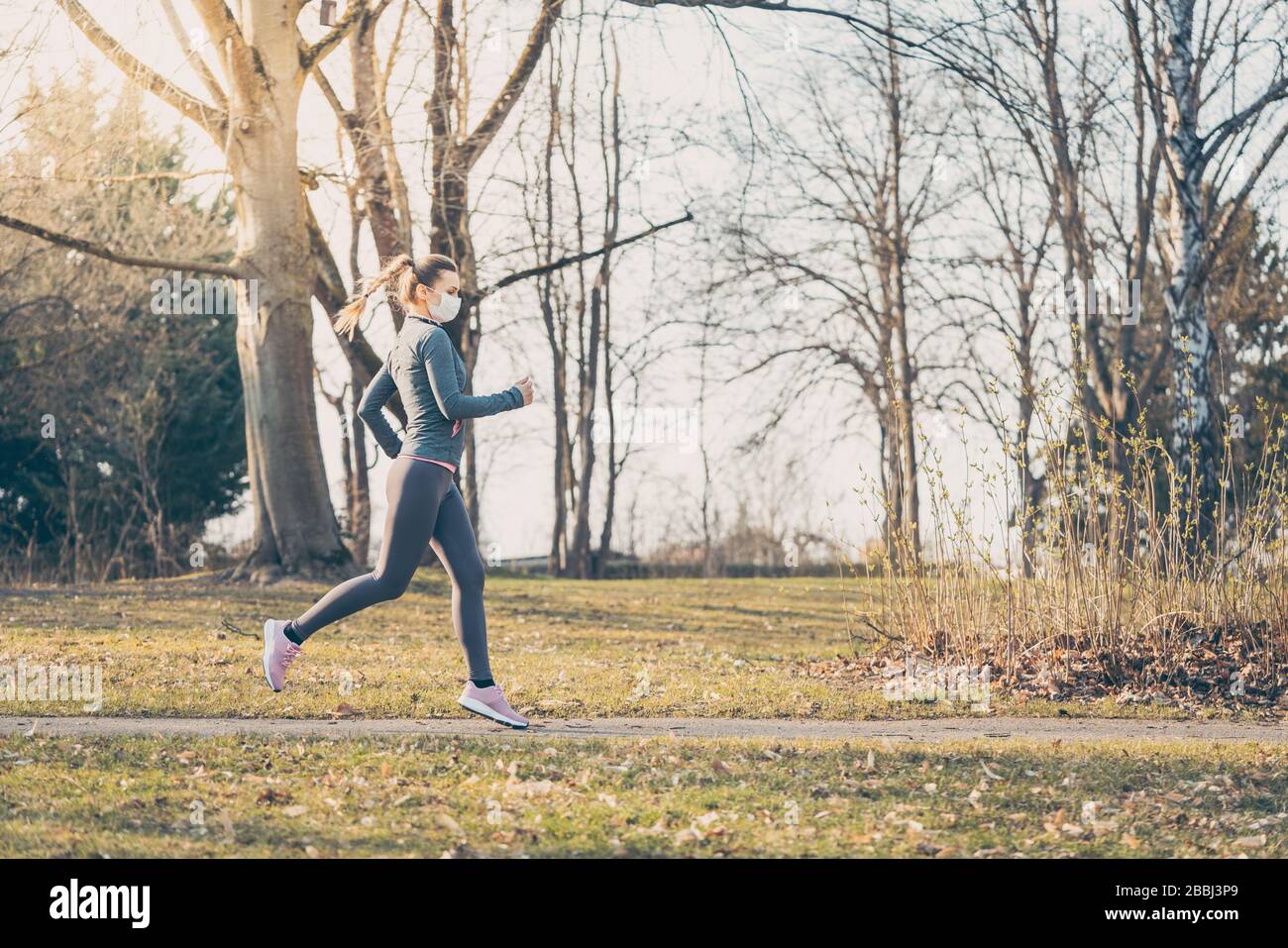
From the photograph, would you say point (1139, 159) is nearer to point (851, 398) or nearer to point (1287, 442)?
point (1287, 442)

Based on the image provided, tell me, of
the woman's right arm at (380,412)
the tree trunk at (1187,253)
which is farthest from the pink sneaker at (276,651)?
the tree trunk at (1187,253)

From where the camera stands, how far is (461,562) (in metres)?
8.12

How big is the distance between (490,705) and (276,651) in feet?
4.52

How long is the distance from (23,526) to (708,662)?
61.0 ft

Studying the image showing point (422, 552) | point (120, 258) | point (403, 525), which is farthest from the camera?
point (120, 258)

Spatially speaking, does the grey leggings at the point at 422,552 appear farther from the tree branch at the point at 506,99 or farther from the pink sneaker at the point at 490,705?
the tree branch at the point at 506,99

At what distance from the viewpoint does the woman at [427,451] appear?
7816 millimetres

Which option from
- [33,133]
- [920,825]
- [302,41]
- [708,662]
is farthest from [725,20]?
[920,825]

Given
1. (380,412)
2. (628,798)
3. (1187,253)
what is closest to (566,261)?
(1187,253)

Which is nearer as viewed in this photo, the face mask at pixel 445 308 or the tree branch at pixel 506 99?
the face mask at pixel 445 308

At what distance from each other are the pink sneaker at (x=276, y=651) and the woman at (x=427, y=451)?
35 centimetres

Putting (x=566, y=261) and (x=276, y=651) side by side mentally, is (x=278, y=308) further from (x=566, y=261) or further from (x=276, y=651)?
(x=276, y=651)

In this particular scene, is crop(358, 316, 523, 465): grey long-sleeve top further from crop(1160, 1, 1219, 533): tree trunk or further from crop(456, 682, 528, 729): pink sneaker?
crop(1160, 1, 1219, 533): tree trunk

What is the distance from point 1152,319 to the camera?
31.0 meters
